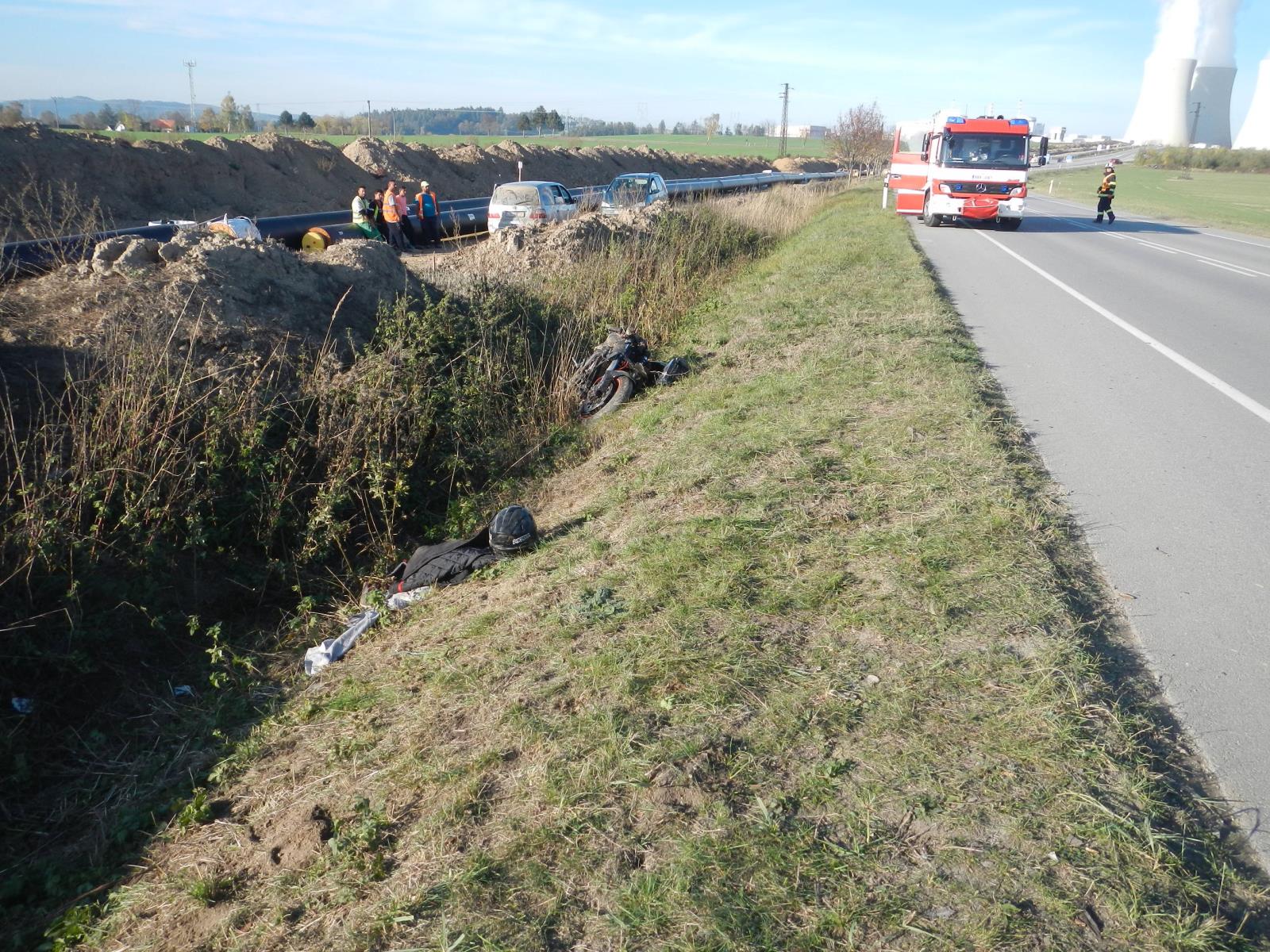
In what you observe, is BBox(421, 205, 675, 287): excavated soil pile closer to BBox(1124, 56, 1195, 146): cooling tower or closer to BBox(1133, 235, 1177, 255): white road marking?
BBox(1133, 235, 1177, 255): white road marking

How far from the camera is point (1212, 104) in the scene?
114562 mm

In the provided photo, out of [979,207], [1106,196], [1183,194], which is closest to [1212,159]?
[1183,194]

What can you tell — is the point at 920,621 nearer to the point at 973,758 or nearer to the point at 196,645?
Answer: the point at 973,758

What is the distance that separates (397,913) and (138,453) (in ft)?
13.8

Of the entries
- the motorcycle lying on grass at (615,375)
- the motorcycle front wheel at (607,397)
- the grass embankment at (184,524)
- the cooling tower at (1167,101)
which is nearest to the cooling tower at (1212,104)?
the cooling tower at (1167,101)

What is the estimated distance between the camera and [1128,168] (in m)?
82.0

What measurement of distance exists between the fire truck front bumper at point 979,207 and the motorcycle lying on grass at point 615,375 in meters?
Result: 16.6

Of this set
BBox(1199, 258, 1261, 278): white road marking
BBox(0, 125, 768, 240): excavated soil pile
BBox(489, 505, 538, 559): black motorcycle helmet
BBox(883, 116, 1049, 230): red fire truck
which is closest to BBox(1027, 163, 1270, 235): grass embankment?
BBox(883, 116, 1049, 230): red fire truck

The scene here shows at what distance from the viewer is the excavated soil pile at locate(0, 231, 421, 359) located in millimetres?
6938

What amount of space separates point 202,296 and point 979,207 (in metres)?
20.7

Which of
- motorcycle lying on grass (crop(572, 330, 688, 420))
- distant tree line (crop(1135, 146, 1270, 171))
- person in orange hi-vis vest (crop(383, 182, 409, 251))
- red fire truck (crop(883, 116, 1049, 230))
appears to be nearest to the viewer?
motorcycle lying on grass (crop(572, 330, 688, 420))

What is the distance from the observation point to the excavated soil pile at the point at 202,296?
22.8ft

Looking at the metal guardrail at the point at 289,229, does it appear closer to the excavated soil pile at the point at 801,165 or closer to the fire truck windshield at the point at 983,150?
the fire truck windshield at the point at 983,150

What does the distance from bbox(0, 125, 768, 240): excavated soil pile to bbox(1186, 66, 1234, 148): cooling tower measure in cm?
11182
